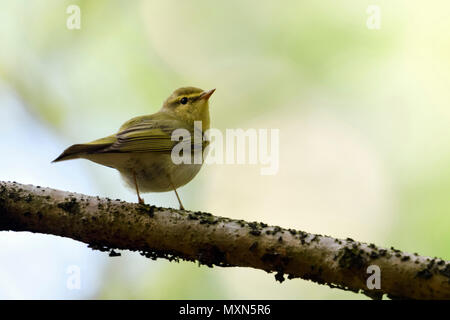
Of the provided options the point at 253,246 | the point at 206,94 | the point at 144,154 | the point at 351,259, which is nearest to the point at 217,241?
the point at 253,246

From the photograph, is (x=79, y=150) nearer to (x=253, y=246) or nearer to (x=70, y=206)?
(x=70, y=206)

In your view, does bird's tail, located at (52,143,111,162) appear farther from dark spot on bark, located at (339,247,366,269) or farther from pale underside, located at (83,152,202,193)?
dark spot on bark, located at (339,247,366,269)

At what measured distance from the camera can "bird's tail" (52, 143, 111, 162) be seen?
4027 mm

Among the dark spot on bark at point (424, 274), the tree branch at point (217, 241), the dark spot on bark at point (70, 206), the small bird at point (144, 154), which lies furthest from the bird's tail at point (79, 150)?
the dark spot on bark at point (424, 274)

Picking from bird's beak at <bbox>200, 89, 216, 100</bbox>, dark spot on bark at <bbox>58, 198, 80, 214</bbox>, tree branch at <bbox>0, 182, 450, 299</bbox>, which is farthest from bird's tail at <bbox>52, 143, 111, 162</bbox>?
bird's beak at <bbox>200, 89, 216, 100</bbox>

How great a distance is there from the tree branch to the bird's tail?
0.59m

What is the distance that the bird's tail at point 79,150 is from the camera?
4027 millimetres

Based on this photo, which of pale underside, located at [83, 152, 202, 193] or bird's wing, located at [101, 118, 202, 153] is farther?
pale underside, located at [83, 152, 202, 193]

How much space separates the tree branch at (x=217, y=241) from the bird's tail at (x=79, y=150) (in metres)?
0.59

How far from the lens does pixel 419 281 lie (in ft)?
8.75

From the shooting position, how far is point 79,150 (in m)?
4.11

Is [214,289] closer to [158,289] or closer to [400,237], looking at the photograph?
[158,289]
